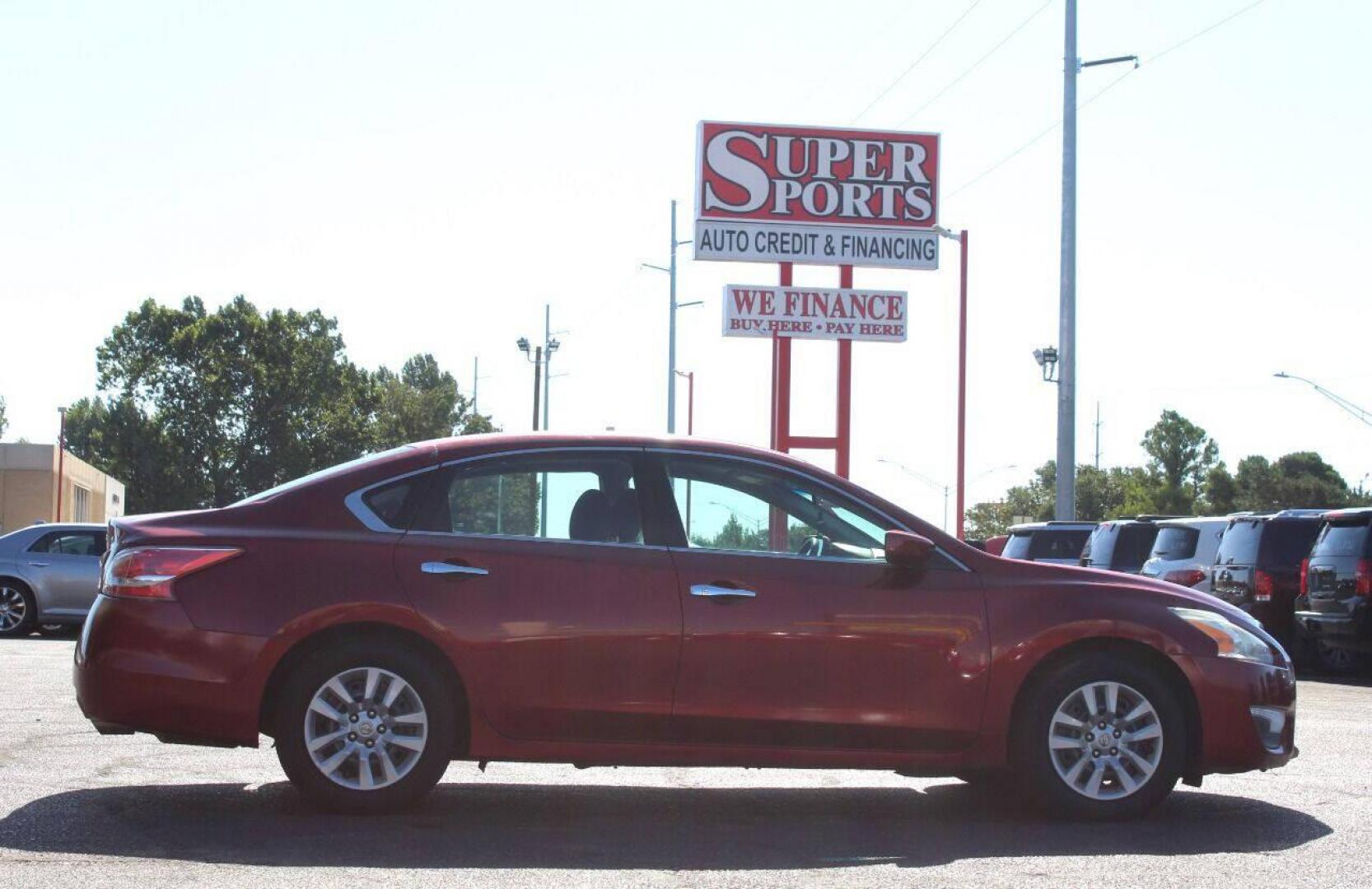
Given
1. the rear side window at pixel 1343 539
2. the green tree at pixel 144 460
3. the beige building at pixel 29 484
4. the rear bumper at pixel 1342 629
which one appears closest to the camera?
the rear bumper at pixel 1342 629

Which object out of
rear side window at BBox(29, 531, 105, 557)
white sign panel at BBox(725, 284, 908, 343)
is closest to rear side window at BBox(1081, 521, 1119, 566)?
white sign panel at BBox(725, 284, 908, 343)

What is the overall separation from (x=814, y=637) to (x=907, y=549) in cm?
54

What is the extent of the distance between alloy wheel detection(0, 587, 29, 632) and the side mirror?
17256mm

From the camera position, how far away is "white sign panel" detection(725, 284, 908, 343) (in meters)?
26.8

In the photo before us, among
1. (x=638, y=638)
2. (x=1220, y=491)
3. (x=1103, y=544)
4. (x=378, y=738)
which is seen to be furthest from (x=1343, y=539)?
(x=1220, y=491)

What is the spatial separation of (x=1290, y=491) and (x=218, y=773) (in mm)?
105894

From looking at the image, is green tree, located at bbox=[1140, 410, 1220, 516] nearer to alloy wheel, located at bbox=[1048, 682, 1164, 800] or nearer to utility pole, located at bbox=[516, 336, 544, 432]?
utility pole, located at bbox=[516, 336, 544, 432]

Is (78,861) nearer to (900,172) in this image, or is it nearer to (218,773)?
(218,773)

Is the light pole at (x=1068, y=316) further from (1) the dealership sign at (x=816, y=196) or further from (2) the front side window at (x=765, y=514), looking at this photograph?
(2) the front side window at (x=765, y=514)

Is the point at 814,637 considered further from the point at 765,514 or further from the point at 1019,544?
the point at 1019,544

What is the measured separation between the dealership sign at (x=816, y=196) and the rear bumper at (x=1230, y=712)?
744 inches

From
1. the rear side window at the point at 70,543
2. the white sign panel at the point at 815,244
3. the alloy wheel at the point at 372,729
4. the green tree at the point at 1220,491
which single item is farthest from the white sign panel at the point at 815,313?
the green tree at the point at 1220,491

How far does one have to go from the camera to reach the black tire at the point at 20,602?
22.1 metres

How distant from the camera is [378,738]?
719cm
